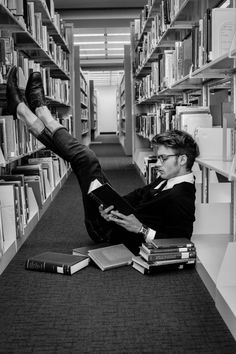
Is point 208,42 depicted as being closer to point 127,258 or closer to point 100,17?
point 127,258

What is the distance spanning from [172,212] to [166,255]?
24 centimetres

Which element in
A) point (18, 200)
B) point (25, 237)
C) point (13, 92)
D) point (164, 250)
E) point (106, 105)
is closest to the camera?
point (164, 250)

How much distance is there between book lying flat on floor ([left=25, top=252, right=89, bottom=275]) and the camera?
90.7 inches

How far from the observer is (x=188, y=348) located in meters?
1.52

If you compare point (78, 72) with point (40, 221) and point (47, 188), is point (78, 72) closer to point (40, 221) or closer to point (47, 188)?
point (47, 188)

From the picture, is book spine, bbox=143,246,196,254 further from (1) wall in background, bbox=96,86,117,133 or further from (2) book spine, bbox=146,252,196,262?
(1) wall in background, bbox=96,86,117,133

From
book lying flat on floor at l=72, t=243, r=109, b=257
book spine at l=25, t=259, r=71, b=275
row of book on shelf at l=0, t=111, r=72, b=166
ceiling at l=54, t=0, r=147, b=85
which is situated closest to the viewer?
book spine at l=25, t=259, r=71, b=275

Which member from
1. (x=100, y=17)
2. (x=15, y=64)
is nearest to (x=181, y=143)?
(x=15, y=64)

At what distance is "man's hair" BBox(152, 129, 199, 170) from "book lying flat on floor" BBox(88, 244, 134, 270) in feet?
1.88

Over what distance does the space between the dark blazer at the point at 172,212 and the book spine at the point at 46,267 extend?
485 millimetres

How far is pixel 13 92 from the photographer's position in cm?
287

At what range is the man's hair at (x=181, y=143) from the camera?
7.86 ft

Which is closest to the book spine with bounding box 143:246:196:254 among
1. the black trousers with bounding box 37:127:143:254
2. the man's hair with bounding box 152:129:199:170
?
the black trousers with bounding box 37:127:143:254

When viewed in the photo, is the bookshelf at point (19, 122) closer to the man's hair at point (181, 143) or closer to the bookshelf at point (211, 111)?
the man's hair at point (181, 143)
